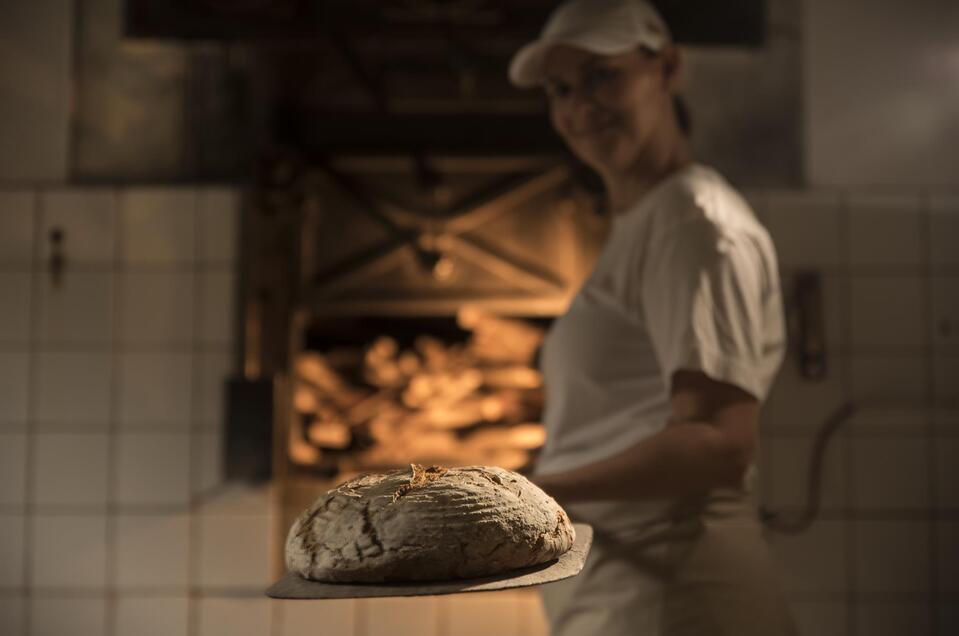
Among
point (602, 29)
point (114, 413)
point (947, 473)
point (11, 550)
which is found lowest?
point (11, 550)

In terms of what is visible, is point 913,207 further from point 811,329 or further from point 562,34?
point 562,34

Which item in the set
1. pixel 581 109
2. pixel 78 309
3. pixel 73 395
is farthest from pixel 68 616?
pixel 581 109

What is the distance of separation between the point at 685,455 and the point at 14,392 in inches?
88.5

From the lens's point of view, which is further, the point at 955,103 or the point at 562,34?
the point at 955,103

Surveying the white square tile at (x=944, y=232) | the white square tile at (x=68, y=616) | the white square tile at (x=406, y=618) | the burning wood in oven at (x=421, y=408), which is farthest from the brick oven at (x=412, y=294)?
the white square tile at (x=944, y=232)

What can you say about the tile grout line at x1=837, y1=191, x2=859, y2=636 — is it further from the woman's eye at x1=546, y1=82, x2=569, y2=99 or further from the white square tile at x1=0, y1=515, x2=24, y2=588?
the white square tile at x1=0, y1=515, x2=24, y2=588

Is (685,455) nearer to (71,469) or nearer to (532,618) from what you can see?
(532,618)

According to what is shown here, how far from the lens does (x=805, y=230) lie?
8.55 ft

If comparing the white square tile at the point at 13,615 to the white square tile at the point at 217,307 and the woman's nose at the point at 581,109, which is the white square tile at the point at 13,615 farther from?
the woman's nose at the point at 581,109

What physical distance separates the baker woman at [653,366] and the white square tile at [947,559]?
153 centimetres

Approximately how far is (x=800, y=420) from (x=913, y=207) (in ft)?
2.20

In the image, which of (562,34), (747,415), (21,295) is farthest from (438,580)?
(21,295)

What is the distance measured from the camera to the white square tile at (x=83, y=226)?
273cm

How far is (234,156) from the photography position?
2.76 metres
